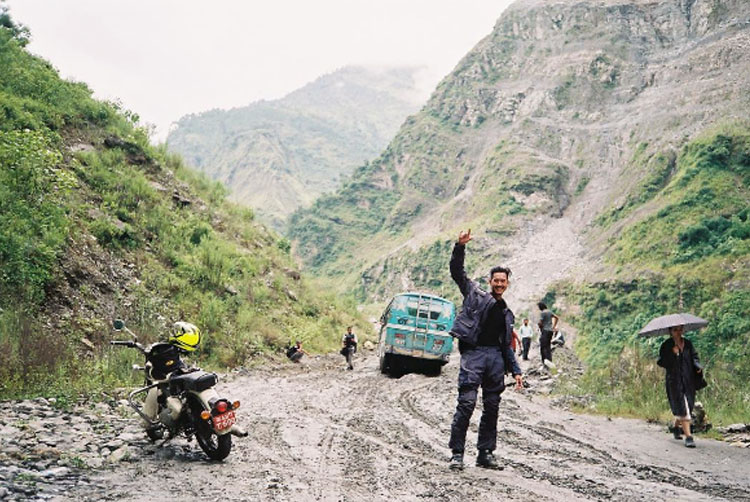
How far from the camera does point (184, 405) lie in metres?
5.89

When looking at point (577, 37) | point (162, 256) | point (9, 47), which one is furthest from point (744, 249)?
point (577, 37)

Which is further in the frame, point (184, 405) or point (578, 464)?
point (578, 464)

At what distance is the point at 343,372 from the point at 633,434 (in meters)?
10.2

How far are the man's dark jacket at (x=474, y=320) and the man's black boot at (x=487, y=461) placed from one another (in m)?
0.90

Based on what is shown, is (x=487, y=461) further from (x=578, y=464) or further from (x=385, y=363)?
(x=385, y=363)

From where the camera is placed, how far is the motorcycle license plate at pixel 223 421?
18.5ft

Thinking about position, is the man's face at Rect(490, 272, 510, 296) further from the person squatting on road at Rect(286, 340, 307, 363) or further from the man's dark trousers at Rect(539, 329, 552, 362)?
the person squatting on road at Rect(286, 340, 307, 363)

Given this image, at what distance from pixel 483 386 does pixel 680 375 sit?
3.80m

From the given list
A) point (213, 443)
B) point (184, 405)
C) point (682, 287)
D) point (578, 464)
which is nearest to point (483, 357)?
point (578, 464)

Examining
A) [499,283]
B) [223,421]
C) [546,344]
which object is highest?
[499,283]

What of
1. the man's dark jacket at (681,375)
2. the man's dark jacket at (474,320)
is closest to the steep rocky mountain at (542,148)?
the man's dark jacket at (681,375)

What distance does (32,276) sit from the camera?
11.4 m

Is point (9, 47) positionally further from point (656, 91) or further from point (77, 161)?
point (656, 91)

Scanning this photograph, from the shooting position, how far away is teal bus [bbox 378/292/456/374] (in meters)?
16.2
